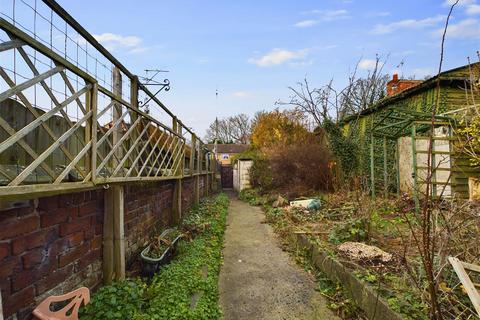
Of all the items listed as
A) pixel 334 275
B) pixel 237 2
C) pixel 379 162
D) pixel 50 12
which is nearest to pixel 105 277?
pixel 50 12

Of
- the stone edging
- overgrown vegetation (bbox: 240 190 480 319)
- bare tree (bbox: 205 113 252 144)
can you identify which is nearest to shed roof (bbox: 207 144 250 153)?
bare tree (bbox: 205 113 252 144)

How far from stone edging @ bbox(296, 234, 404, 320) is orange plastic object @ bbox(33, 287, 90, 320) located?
7.79ft

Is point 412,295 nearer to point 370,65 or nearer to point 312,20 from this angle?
point 312,20

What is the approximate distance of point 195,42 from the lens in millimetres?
7656

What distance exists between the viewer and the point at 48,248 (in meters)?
1.90

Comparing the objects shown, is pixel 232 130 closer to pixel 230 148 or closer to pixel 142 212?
pixel 230 148

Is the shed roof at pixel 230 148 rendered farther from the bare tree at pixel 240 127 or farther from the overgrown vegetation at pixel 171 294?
the overgrown vegetation at pixel 171 294

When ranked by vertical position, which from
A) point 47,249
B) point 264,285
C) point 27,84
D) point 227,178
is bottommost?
point 264,285

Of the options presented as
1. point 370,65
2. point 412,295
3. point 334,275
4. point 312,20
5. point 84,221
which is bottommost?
point 334,275

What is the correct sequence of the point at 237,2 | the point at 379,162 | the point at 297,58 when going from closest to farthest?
the point at 237,2
the point at 297,58
the point at 379,162

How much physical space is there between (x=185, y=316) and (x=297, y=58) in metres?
10.4

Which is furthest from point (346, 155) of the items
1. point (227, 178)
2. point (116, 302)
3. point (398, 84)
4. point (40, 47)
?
point (227, 178)

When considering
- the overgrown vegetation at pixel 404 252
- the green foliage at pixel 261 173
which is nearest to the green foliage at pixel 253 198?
the green foliage at pixel 261 173

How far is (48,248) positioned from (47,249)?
0.01 m
